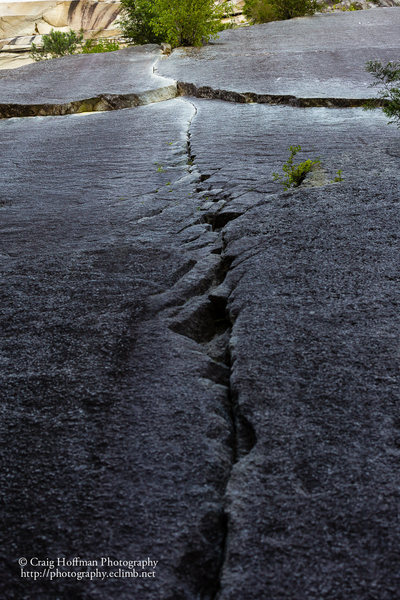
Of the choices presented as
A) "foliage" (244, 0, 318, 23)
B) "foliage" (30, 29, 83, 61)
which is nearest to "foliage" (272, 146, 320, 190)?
"foliage" (244, 0, 318, 23)

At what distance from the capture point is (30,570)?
3.54 feet

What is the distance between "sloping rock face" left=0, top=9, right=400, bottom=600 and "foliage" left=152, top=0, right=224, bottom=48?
577 cm

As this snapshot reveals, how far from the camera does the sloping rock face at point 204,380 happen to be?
1.08 m

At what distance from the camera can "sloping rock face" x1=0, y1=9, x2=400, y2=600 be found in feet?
3.56

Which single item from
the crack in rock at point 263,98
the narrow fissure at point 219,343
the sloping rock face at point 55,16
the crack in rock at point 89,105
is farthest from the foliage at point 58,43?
the narrow fissure at point 219,343

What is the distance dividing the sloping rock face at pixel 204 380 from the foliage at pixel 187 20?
5774 mm

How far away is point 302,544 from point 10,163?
4.02 m

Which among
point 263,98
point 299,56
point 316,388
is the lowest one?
point 316,388

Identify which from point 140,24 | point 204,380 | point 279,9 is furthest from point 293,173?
point 279,9

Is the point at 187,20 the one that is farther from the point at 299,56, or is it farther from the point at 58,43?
the point at 58,43

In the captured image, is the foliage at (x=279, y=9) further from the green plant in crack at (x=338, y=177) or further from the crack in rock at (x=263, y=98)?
the green plant in crack at (x=338, y=177)

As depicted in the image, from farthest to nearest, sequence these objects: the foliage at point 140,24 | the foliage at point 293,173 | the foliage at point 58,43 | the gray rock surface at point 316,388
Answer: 1. the foliage at point 58,43
2. the foliage at point 140,24
3. the foliage at point 293,173
4. the gray rock surface at point 316,388

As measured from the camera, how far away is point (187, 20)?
8.34m

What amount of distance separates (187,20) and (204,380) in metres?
8.38
